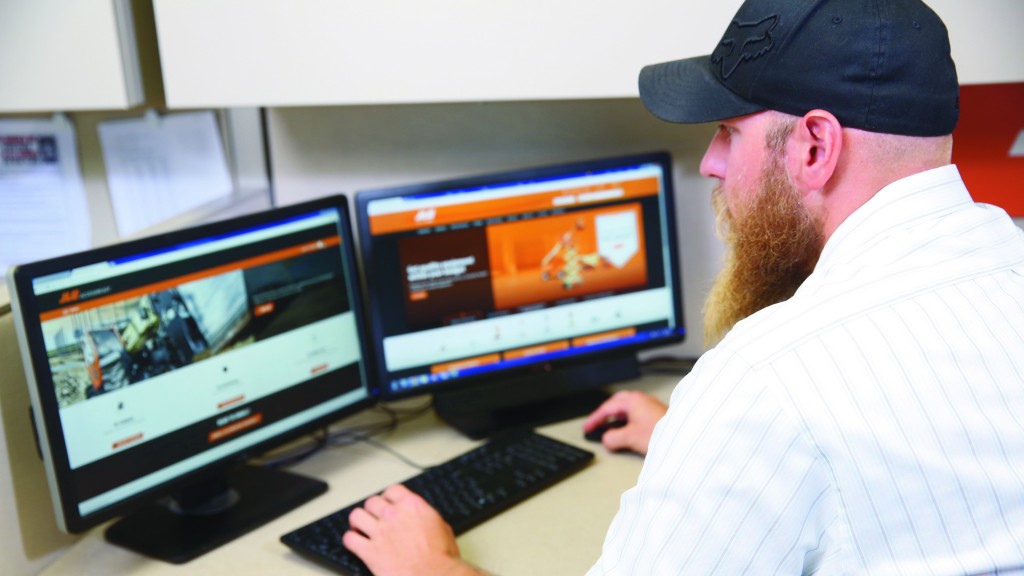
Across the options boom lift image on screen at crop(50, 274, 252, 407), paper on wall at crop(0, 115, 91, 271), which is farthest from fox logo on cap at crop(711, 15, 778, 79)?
paper on wall at crop(0, 115, 91, 271)

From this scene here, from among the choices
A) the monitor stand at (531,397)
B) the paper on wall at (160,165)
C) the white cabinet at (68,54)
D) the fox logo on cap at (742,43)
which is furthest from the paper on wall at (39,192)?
the fox logo on cap at (742,43)

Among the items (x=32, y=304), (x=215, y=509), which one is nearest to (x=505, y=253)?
(x=215, y=509)

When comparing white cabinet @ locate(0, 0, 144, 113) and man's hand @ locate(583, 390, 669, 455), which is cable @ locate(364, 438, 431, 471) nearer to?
man's hand @ locate(583, 390, 669, 455)

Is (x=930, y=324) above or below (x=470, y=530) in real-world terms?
above

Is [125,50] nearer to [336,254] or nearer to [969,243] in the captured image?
[336,254]

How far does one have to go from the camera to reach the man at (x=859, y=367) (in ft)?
2.53

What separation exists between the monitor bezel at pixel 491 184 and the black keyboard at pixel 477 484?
0.13 metres

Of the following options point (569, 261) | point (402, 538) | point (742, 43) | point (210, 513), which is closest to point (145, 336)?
point (210, 513)

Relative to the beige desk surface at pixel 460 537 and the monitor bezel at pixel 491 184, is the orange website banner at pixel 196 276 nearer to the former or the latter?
the monitor bezel at pixel 491 184

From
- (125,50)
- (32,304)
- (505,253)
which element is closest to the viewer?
(32,304)

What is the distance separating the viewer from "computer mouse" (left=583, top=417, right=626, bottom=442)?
146cm

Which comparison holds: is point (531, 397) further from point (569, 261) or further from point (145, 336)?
point (145, 336)

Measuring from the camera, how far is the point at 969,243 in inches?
34.3

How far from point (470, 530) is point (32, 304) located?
590 mm
